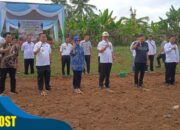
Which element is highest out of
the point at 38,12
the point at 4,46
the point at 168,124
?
the point at 38,12

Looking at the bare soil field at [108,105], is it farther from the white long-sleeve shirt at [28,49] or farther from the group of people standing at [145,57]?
the white long-sleeve shirt at [28,49]

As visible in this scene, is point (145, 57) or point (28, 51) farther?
point (28, 51)

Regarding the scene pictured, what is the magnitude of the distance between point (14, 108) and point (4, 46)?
697cm

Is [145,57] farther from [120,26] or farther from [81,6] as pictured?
[81,6]

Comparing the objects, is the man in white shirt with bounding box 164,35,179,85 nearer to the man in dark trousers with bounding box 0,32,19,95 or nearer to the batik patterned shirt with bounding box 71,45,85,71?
the batik patterned shirt with bounding box 71,45,85,71

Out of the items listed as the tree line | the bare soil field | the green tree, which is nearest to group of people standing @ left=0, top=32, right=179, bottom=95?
the bare soil field

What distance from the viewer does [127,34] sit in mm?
34062

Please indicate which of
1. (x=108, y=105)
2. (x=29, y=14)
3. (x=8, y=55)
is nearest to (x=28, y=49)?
(x=29, y=14)

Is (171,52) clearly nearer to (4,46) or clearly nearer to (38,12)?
(4,46)

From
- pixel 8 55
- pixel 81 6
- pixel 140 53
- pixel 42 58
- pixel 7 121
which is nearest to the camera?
pixel 7 121

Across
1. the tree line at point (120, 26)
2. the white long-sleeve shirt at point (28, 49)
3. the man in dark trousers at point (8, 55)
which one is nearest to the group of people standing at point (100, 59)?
the man in dark trousers at point (8, 55)

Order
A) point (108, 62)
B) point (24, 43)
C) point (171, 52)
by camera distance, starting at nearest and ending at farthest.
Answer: point (108, 62) < point (171, 52) < point (24, 43)

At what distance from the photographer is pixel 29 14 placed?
18234 mm

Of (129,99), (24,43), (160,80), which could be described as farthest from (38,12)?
(129,99)
